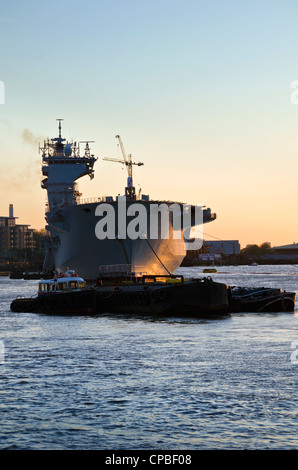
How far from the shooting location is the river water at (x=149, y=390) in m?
18.5

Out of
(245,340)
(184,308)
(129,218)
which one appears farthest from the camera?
(129,218)

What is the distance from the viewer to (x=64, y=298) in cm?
5506

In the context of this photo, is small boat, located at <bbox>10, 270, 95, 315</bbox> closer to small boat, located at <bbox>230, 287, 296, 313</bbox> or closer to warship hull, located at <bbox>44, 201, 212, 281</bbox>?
small boat, located at <bbox>230, 287, 296, 313</bbox>

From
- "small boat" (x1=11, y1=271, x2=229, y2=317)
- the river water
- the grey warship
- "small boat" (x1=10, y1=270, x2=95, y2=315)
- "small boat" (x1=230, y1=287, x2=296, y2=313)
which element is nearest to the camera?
the river water

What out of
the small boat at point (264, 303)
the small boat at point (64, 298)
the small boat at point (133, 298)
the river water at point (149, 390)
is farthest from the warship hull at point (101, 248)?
the river water at point (149, 390)

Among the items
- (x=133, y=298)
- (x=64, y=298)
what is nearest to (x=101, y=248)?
(x=64, y=298)

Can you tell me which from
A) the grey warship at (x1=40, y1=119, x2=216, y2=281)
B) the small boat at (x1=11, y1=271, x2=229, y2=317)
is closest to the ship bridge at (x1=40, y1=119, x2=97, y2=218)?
the grey warship at (x1=40, y1=119, x2=216, y2=281)

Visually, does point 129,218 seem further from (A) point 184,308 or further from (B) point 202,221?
(A) point 184,308

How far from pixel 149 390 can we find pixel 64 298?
31841 mm

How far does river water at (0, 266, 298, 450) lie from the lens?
18.5m

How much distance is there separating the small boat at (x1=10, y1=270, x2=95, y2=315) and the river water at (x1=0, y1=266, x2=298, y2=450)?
40.2 feet

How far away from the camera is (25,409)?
2155cm
